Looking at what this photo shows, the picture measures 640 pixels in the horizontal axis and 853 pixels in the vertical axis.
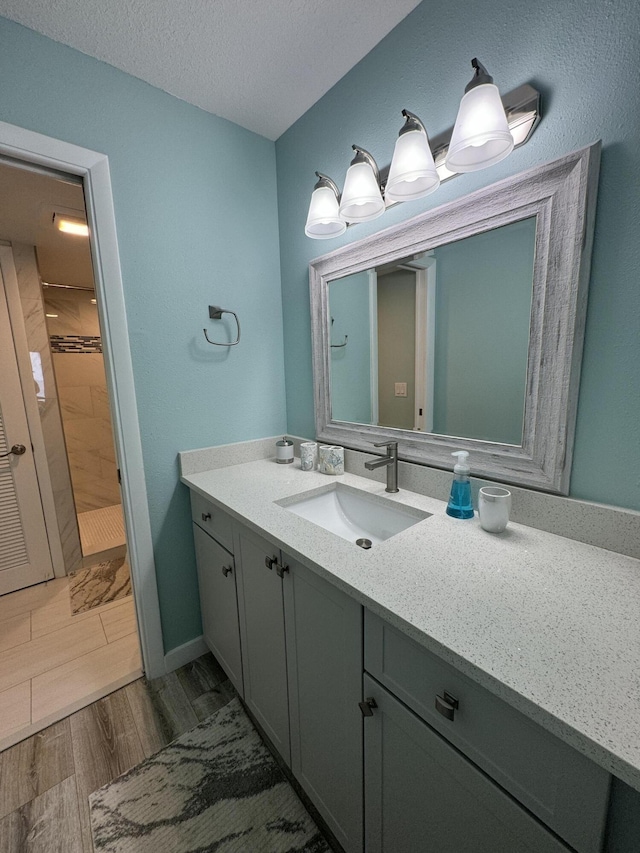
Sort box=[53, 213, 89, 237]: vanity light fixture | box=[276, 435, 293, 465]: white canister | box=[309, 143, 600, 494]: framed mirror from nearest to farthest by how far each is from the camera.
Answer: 1. box=[309, 143, 600, 494]: framed mirror
2. box=[276, 435, 293, 465]: white canister
3. box=[53, 213, 89, 237]: vanity light fixture

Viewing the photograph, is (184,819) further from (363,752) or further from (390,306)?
(390,306)

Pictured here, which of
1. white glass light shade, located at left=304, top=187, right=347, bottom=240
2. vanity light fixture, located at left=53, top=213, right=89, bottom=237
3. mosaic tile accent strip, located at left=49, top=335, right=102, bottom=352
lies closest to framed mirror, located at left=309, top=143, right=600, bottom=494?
white glass light shade, located at left=304, top=187, right=347, bottom=240

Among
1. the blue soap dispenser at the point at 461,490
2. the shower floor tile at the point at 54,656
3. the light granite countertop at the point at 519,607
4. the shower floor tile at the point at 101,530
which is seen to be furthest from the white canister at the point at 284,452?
the shower floor tile at the point at 101,530

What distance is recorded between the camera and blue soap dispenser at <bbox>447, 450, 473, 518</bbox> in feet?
3.42

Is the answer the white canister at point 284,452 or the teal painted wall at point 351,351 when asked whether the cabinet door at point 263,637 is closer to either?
the white canister at point 284,452

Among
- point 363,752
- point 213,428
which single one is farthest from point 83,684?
point 363,752

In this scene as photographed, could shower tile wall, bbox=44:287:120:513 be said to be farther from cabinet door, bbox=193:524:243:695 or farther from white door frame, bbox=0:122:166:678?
cabinet door, bbox=193:524:243:695

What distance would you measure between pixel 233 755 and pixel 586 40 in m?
2.26

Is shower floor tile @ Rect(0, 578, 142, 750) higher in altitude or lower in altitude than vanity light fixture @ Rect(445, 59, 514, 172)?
lower

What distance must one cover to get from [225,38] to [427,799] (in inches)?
82.8

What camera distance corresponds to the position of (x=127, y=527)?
1479 mm

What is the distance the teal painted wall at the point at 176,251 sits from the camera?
1.18 metres

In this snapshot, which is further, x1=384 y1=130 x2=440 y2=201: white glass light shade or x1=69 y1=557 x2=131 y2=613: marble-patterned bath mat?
x1=69 y1=557 x2=131 y2=613: marble-patterned bath mat

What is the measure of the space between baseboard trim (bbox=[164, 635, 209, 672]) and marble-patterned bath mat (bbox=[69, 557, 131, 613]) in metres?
0.79
